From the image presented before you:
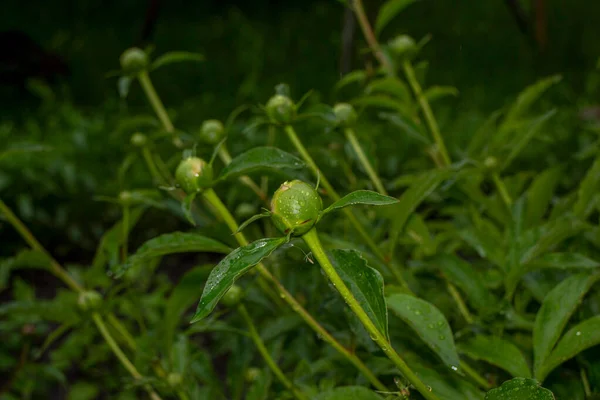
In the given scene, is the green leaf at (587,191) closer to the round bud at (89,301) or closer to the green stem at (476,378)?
the green stem at (476,378)

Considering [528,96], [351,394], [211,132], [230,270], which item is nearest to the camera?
[230,270]

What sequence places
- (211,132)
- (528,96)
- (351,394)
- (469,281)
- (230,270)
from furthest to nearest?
(528,96)
(211,132)
(469,281)
(351,394)
(230,270)

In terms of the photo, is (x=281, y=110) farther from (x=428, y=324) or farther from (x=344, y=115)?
(x=428, y=324)

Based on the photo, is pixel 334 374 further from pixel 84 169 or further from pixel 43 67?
pixel 43 67

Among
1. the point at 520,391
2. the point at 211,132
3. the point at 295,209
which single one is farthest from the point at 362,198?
the point at 211,132

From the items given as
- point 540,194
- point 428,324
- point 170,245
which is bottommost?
point 540,194

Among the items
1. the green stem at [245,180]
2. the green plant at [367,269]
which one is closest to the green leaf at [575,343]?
the green plant at [367,269]
